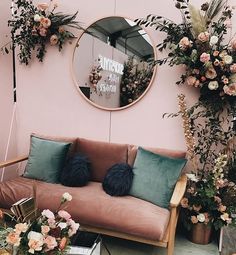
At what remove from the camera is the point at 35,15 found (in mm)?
2811

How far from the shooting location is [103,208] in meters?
2.23

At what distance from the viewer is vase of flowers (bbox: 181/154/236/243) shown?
7.58ft

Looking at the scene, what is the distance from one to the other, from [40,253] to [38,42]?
2.36m

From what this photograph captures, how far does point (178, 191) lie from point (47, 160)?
1.28m

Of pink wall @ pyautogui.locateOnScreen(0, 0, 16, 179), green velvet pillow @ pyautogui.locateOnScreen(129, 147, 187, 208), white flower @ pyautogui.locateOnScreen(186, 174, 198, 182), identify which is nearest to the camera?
green velvet pillow @ pyautogui.locateOnScreen(129, 147, 187, 208)

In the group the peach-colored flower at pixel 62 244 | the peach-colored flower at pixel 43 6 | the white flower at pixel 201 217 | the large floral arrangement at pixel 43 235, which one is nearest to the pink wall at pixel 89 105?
the peach-colored flower at pixel 43 6

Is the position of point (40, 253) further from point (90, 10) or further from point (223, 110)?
point (90, 10)

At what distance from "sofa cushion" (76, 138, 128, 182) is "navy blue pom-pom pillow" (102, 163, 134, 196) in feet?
0.61

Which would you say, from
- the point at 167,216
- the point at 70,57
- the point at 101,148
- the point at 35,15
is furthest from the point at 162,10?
the point at 167,216

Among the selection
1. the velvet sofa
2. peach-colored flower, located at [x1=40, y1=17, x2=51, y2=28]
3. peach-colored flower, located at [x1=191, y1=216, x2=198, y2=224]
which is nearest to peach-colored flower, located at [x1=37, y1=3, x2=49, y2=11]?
peach-colored flower, located at [x1=40, y1=17, x2=51, y2=28]

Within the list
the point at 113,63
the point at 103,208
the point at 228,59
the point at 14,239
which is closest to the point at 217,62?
the point at 228,59

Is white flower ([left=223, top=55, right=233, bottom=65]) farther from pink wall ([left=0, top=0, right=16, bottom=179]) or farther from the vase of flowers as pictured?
pink wall ([left=0, top=0, right=16, bottom=179])

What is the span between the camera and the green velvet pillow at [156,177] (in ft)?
7.64

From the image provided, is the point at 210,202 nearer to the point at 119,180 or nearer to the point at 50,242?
the point at 119,180
